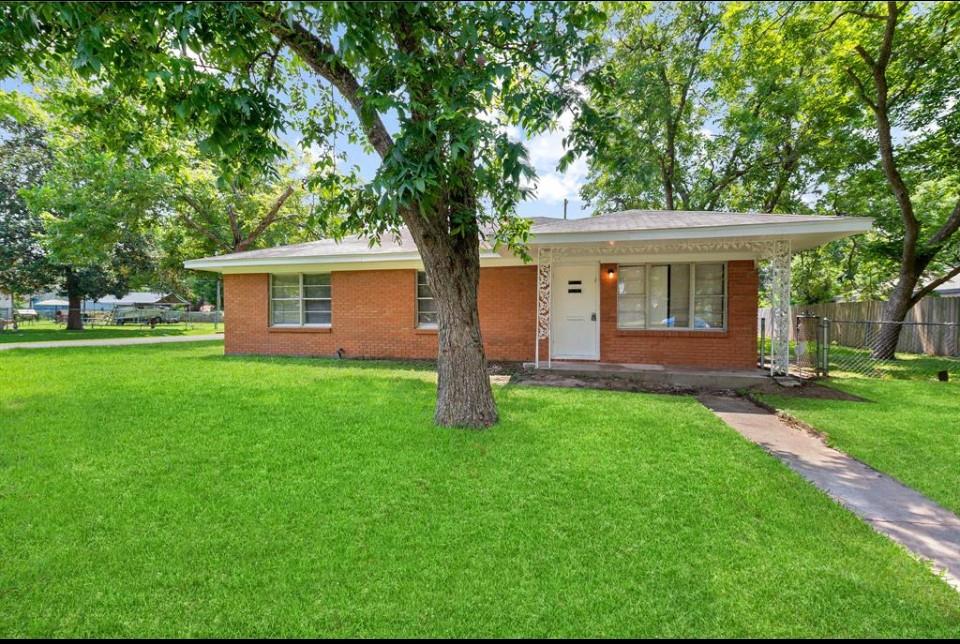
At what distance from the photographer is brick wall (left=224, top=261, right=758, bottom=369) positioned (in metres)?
9.16

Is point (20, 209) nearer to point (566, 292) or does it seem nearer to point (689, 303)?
point (566, 292)

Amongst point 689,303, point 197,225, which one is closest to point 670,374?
point 689,303

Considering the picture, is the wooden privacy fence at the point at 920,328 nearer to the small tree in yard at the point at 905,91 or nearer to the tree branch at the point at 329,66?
the small tree in yard at the point at 905,91

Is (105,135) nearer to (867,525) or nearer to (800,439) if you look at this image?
(867,525)

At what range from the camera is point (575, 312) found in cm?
1015

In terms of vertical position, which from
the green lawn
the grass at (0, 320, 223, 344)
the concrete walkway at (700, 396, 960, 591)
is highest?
the grass at (0, 320, 223, 344)

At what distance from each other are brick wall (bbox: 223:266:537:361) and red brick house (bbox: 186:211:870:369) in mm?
28

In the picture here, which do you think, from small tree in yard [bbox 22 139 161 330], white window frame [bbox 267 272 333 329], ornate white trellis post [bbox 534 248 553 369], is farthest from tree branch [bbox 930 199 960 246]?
small tree in yard [bbox 22 139 161 330]

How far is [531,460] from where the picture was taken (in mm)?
4086

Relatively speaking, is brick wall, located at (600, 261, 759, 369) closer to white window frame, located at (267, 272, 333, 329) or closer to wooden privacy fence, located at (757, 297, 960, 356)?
wooden privacy fence, located at (757, 297, 960, 356)

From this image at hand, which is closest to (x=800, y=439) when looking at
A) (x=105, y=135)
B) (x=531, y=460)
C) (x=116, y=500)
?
(x=531, y=460)

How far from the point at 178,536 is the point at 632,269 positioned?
925 cm

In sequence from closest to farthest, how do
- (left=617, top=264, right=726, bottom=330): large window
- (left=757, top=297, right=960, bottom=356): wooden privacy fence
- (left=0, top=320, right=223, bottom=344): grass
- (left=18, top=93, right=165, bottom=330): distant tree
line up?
(left=617, top=264, right=726, bottom=330): large window → (left=757, top=297, right=960, bottom=356): wooden privacy fence → (left=18, top=93, right=165, bottom=330): distant tree → (left=0, top=320, right=223, bottom=344): grass

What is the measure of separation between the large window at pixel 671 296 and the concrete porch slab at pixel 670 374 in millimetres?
1152
